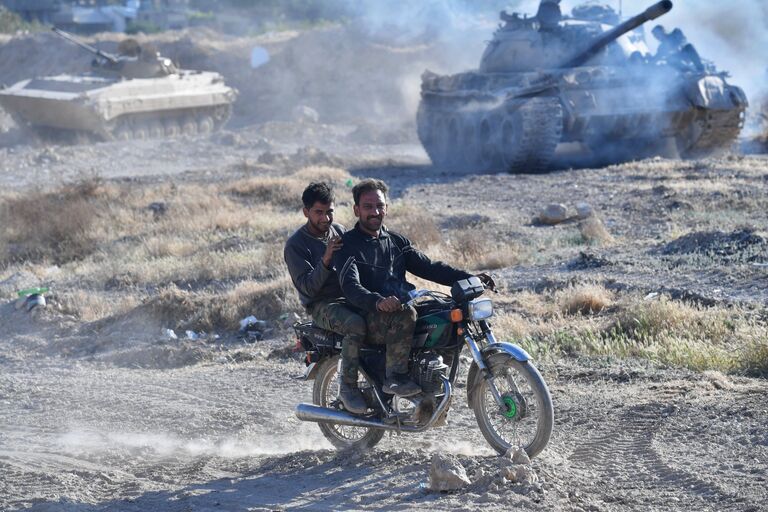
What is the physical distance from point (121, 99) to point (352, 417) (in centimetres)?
2217

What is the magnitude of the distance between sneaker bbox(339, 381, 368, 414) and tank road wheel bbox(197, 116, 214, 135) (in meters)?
25.8

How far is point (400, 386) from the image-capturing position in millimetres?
5730

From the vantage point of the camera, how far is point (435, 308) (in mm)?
5773

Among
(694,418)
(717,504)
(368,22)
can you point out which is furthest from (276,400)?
(368,22)

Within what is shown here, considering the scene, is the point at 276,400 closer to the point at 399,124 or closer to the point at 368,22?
the point at 399,124

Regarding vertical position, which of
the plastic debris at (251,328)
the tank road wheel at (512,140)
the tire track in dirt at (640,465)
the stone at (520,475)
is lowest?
the plastic debris at (251,328)

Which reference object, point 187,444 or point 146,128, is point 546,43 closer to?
point 146,128

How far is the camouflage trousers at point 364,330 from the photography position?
5.69 m

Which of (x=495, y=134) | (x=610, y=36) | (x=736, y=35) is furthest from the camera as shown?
(x=736, y=35)

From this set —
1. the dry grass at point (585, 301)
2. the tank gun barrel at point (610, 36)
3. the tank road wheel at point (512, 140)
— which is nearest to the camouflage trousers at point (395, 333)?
the dry grass at point (585, 301)

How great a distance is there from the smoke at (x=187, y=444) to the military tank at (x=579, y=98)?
14.1 m

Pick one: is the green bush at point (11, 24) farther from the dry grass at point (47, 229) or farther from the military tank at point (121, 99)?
the dry grass at point (47, 229)

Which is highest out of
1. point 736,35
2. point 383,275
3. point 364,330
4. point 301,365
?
point 736,35

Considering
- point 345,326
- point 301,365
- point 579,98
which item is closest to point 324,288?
point 345,326
